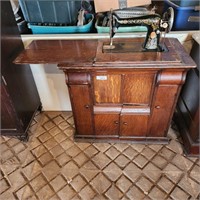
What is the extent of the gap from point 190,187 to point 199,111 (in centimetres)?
60

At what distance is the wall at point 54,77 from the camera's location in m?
1.57

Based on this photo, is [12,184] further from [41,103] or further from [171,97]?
[171,97]

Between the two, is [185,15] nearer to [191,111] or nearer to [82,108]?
[191,111]

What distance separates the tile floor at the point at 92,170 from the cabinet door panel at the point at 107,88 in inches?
19.8

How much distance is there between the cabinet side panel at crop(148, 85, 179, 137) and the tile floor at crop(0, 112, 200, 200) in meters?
0.20

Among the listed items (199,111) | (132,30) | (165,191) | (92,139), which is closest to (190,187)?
(165,191)

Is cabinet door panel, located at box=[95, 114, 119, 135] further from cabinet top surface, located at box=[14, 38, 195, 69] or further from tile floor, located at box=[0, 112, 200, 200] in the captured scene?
cabinet top surface, located at box=[14, 38, 195, 69]

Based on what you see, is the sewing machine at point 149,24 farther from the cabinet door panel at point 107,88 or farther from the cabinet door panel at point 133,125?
the cabinet door panel at point 133,125

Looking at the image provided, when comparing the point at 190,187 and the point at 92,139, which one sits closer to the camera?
the point at 190,187

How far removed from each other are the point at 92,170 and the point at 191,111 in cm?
100

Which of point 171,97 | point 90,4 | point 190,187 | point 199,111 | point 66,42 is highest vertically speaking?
point 90,4

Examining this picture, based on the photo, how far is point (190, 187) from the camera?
140cm

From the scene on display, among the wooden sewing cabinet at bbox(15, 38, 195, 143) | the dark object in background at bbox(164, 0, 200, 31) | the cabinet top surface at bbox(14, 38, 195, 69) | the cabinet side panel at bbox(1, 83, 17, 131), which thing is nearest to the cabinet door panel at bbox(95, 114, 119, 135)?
the wooden sewing cabinet at bbox(15, 38, 195, 143)

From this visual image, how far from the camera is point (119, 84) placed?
1400 mm
